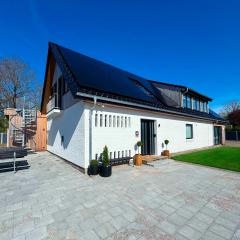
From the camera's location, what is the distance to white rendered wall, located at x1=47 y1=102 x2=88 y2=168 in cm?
699

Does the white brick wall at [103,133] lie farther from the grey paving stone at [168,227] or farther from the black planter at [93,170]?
the grey paving stone at [168,227]

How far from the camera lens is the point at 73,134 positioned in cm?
799

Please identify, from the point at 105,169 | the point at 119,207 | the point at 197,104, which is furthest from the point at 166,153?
the point at 197,104

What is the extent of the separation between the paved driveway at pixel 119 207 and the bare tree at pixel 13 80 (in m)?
19.6

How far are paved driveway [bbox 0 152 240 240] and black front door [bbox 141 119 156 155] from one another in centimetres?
339

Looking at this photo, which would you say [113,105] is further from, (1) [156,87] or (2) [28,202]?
(1) [156,87]

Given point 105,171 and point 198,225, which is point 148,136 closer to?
point 105,171

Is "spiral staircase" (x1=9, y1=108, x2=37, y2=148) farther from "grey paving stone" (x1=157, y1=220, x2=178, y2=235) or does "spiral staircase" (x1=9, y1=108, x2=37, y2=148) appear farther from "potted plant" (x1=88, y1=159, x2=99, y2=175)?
"grey paving stone" (x1=157, y1=220, x2=178, y2=235)

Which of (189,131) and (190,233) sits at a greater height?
(189,131)

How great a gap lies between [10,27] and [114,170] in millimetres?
10836

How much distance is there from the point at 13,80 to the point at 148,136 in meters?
20.8

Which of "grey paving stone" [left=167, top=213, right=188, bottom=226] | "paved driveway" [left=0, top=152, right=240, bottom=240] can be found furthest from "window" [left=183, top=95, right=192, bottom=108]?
"grey paving stone" [left=167, top=213, right=188, bottom=226]

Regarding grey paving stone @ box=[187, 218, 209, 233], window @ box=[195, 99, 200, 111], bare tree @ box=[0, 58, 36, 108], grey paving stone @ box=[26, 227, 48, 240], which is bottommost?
grey paving stone @ box=[187, 218, 209, 233]

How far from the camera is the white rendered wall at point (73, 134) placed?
22.9ft
